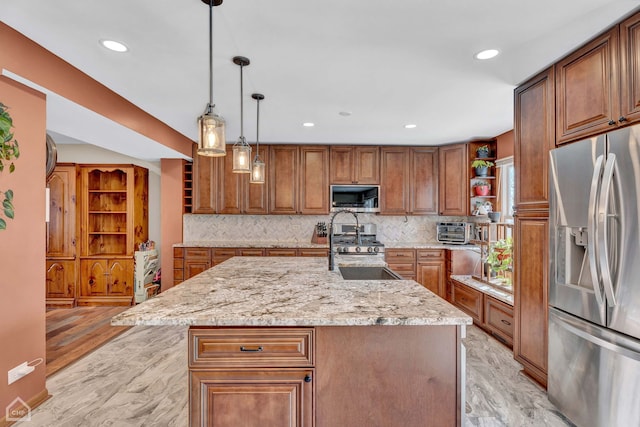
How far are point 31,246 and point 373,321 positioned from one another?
2.34 meters

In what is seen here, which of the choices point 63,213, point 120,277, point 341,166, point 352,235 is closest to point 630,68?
point 341,166

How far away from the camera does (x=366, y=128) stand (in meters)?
3.91

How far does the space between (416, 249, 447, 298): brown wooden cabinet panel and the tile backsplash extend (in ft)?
1.91

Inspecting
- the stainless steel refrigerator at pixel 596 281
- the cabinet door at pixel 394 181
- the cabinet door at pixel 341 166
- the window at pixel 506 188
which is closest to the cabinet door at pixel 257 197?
the cabinet door at pixel 341 166

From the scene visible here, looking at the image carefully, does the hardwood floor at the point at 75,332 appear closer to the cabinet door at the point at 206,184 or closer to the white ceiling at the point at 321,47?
the cabinet door at the point at 206,184

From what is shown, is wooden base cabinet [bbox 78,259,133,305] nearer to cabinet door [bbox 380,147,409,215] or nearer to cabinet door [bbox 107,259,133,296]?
cabinet door [bbox 107,259,133,296]

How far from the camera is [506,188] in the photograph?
4.27 meters

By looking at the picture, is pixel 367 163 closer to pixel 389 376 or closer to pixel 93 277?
pixel 389 376

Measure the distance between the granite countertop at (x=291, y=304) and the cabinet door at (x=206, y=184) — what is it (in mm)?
2800

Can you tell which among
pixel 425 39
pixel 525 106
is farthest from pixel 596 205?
pixel 425 39

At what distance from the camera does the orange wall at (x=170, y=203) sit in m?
4.76

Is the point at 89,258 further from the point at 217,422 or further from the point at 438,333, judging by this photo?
the point at 438,333

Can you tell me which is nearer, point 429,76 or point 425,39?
point 425,39

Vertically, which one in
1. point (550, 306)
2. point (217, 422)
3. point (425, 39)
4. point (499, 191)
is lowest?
Result: point (217, 422)
